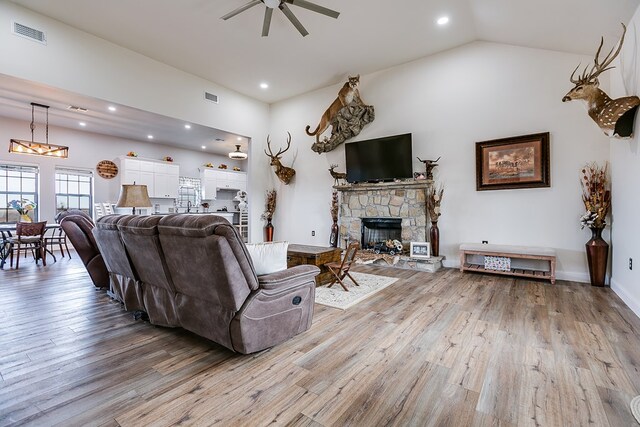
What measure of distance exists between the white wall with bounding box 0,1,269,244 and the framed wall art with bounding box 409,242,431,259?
4711 mm

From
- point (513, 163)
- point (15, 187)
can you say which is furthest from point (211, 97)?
point (513, 163)

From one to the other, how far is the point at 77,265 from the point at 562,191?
8541 mm

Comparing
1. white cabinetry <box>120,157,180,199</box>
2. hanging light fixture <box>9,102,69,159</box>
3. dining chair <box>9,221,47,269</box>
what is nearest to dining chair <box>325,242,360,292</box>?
dining chair <box>9,221,47,269</box>

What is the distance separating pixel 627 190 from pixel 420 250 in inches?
108

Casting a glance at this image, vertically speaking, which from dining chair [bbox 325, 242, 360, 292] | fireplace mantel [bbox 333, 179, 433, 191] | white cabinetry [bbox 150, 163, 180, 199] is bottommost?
dining chair [bbox 325, 242, 360, 292]

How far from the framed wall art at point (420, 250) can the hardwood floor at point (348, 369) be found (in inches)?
76.8

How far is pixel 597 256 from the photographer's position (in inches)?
151

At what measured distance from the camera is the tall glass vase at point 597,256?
3809mm

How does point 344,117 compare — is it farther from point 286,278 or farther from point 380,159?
point 286,278

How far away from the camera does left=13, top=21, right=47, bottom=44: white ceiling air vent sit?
12.5 feet

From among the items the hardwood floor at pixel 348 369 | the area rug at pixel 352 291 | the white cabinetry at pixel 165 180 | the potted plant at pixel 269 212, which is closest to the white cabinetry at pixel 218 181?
the white cabinetry at pixel 165 180

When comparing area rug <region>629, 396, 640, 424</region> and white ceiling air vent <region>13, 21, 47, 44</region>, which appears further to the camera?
white ceiling air vent <region>13, 21, 47, 44</region>

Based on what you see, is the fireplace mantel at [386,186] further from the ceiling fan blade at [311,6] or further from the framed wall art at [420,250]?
the ceiling fan blade at [311,6]

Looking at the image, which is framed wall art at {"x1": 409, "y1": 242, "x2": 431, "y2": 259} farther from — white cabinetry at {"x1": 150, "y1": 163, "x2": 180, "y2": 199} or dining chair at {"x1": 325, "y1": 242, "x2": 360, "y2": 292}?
white cabinetry at {"x1": 150, "y1": 163, "x2": 180, "y2": 199}
